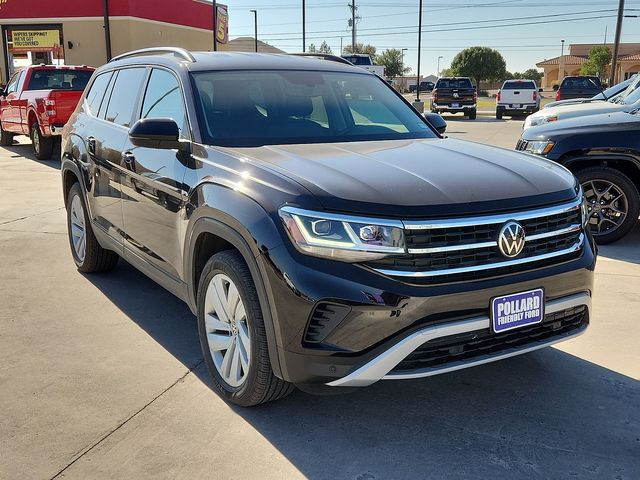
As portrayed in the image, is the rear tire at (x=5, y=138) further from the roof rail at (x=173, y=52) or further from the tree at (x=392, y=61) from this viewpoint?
the tree at (x=392, y=61)

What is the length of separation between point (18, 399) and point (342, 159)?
2.14m

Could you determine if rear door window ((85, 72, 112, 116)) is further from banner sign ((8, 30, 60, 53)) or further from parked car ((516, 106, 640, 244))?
banner sign ((8, 30, 60, 53))

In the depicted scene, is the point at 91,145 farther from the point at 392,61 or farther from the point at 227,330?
the point at 392,61

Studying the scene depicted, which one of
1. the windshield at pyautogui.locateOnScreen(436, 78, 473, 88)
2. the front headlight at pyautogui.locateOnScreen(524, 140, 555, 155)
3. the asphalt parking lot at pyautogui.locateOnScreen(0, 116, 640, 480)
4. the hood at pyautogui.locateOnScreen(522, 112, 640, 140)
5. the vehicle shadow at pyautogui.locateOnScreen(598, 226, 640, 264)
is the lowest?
the asphalt parking lot at pyautogui.locateOnScreen(0, 116, 640, 480)

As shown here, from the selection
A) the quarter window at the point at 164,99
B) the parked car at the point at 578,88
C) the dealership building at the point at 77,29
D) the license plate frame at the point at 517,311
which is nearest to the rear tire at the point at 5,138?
the quarter window at the point at 164,99

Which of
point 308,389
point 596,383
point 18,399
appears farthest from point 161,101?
point 596,383

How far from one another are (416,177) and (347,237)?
0.54m

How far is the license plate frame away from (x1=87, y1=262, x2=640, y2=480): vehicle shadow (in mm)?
547

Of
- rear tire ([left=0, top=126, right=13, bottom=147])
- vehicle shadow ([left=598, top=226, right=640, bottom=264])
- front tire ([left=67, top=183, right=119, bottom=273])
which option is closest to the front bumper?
front tire ([left=67, top=183, right=119, bottom=273])

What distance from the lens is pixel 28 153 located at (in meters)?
15.5

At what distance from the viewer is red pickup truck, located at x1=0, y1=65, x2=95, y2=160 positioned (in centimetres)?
1296

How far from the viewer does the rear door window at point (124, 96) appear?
4.68 m

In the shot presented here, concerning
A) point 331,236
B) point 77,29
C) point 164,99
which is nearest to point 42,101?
point 164,99

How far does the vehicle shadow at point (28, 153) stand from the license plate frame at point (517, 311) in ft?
38.5
